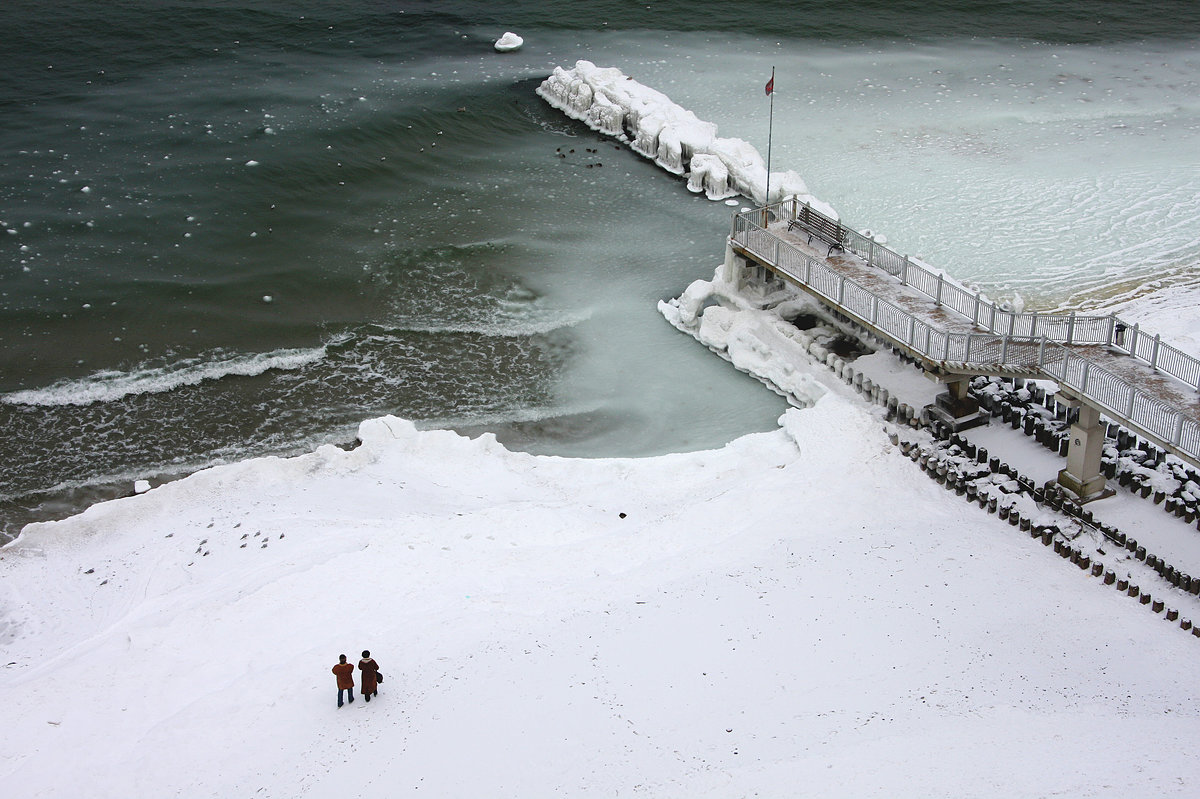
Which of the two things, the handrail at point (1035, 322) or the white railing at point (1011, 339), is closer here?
the white railing at point (1011, 339)

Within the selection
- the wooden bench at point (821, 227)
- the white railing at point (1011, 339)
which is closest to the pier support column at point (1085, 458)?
the white railing at point (1011, 339)

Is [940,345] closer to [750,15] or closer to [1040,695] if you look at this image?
[1040,695]

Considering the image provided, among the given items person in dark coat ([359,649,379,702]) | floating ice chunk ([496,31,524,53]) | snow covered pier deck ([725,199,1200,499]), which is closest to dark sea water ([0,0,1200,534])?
floating ice chunk ([496,31,524,53])

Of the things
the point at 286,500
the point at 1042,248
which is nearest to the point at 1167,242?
the point at 1042,248

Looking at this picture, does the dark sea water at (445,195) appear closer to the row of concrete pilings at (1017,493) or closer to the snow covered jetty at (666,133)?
the snow covered jetty at (666,133)

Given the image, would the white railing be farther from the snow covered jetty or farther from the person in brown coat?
the person in brown coat

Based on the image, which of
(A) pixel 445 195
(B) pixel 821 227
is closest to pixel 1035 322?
(B) pixel 821 227

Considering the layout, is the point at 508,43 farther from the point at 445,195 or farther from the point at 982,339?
the point at 982,339
